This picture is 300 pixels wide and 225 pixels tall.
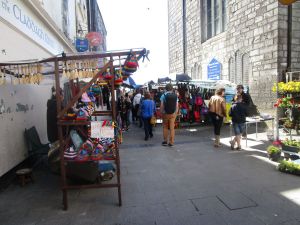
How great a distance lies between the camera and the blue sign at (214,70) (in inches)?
553

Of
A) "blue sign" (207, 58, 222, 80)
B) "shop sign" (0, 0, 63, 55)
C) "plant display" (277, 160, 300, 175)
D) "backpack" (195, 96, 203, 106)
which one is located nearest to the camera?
"plant display" (277, 160, 300, 175)

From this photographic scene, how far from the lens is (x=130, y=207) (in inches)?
155

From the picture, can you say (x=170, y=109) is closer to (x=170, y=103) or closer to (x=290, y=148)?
(x=170, y=103)

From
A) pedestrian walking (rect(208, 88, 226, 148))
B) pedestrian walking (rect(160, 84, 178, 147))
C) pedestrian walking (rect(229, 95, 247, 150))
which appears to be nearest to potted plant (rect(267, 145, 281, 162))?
pedestrian walking (rect(229, 95, 247, 150))

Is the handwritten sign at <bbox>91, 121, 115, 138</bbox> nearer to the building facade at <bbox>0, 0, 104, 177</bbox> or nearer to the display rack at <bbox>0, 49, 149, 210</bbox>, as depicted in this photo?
the display rack at <bbox>0, 49, 149, 210</bbox>

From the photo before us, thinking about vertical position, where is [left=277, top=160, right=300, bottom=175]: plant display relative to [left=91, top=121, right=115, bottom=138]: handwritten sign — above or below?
below

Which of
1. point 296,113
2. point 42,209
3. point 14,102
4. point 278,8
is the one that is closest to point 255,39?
point 278,8

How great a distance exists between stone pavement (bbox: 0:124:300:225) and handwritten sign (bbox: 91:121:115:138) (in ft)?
3.39

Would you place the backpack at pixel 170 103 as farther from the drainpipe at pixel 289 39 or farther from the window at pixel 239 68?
the window at pixel 239 68

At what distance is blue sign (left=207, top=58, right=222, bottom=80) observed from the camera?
14.1 m

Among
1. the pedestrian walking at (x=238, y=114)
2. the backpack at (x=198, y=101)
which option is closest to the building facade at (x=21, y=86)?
the pedestrian walking at (x=238, y=114)

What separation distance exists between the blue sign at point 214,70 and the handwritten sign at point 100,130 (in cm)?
1093

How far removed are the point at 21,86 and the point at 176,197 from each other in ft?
14.1

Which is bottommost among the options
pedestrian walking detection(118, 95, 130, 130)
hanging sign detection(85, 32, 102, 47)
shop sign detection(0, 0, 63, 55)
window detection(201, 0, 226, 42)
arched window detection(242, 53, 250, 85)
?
pedestrian walking detection(118, 95, 130, 130)
